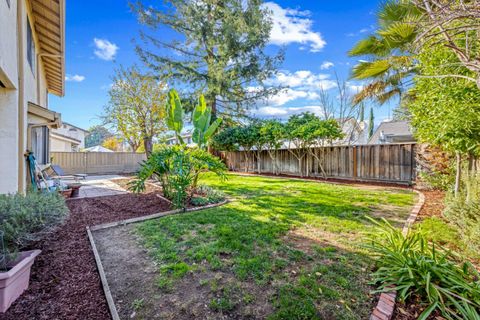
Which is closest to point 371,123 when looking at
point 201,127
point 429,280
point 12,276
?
point 201,127

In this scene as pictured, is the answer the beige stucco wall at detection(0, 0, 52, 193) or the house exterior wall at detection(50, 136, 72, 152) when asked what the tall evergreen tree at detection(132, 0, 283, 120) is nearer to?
the beige stucco wall at detection(0, 0, 52, 193)

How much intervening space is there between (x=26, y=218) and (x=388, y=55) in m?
9.78

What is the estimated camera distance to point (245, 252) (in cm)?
315

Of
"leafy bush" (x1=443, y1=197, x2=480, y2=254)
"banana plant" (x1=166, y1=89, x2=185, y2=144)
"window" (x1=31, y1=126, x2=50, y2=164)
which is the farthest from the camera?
"window" (x1=31, y1=126, x2=50, y2=164)

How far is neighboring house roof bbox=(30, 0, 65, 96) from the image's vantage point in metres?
6.18

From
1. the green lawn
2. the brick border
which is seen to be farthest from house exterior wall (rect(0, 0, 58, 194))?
the brick border

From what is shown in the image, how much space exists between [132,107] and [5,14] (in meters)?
13.3

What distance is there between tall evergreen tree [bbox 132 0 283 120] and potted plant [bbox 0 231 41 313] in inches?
520

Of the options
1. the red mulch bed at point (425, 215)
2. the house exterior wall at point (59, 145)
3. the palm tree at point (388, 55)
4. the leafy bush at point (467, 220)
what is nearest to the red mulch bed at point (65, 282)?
the red mulch bed at point (425, 215)

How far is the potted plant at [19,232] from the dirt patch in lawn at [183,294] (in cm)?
81

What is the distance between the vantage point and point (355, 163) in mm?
10102

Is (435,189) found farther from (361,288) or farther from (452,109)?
(361,288)

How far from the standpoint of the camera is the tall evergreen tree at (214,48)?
14.2 meters

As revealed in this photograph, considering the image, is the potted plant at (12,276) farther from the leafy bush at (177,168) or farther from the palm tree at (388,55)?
the palm tree at (388,55)
